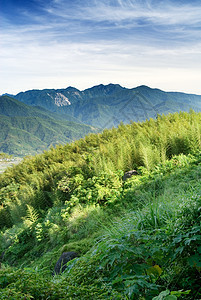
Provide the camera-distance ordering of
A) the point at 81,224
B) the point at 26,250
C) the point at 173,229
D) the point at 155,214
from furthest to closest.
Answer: the point at 26,250, the point at 81,224, the point at 155,214, the point at 173,229

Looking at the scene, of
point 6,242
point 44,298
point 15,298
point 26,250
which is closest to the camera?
point 15,298

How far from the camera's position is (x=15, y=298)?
110 centimetres

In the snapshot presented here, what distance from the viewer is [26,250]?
20.6ft

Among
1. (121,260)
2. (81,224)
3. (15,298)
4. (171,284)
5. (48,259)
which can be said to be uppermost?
(15,298)

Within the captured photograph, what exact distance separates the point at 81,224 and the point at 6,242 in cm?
414

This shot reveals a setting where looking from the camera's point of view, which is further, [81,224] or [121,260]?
[81,224]

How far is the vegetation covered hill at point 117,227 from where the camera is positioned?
135 centimetres

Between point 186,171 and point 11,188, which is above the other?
point 186,171

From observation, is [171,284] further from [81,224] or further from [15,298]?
[81,224]

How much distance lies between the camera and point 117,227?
7.29 ft

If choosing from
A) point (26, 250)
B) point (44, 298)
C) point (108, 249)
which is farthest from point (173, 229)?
point (26, 250)

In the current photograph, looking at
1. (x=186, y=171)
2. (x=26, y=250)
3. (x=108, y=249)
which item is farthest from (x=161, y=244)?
(x=26, y=250)

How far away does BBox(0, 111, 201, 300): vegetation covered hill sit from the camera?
53.1 inches

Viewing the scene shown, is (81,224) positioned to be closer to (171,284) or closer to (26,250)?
(26,250)
